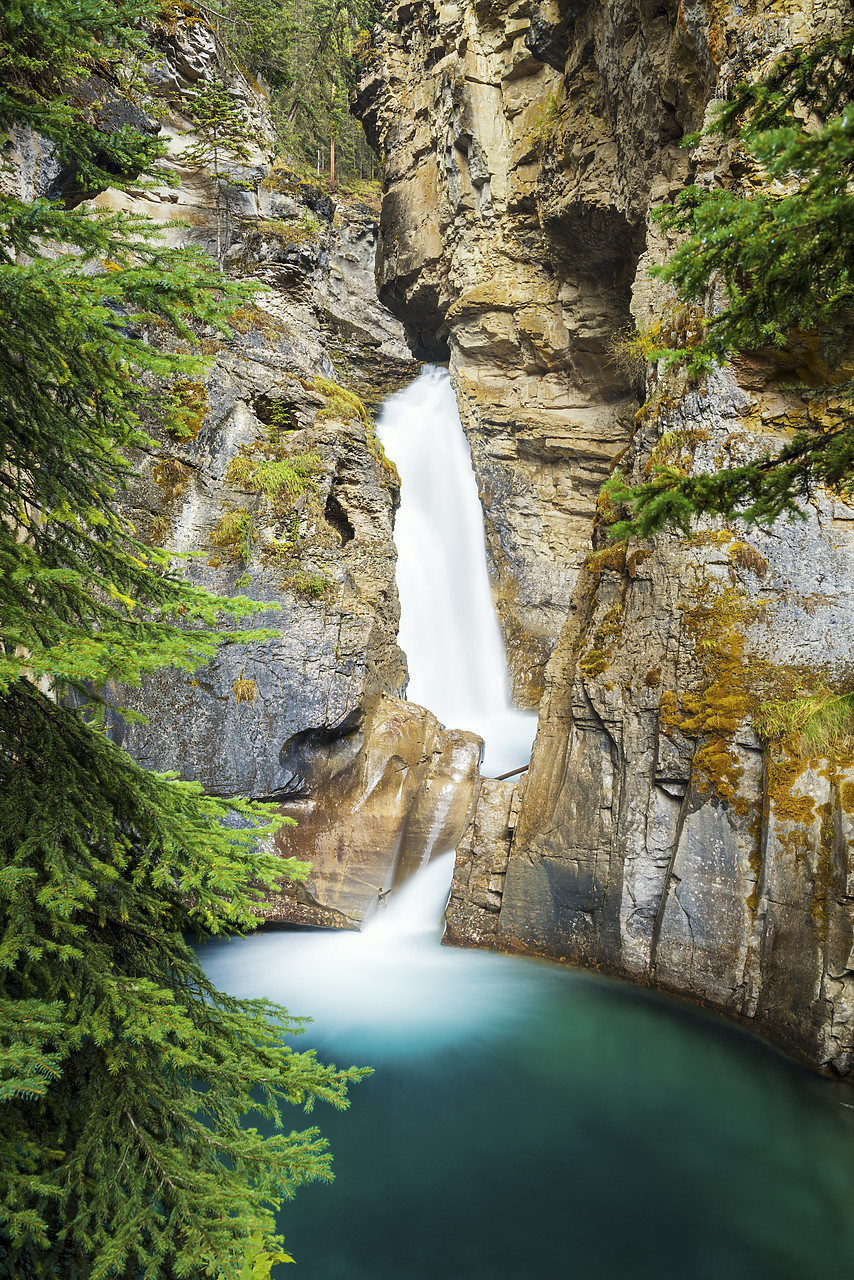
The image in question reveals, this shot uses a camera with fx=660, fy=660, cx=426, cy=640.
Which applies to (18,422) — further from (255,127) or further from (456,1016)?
(255,127)

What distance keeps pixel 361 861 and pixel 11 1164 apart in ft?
26.2

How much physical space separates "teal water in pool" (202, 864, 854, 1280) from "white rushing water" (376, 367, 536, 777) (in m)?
5.77

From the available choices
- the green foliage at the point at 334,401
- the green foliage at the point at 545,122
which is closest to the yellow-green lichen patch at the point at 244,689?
the green foliage at the point at 334,401

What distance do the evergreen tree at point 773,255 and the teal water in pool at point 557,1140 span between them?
5043mm

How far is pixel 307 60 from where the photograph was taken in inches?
1124

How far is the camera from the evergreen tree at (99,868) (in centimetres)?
218

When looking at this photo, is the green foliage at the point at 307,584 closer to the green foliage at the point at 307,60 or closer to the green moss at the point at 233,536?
the green moss at the point at 233,536

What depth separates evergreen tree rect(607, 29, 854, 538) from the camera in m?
2.43

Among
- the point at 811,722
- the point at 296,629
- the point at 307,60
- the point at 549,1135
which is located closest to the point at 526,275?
the point at 296,629

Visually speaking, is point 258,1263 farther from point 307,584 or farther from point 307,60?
point 307,60

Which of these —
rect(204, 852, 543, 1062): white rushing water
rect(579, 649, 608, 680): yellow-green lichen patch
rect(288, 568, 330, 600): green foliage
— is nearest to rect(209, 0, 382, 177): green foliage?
rect(288, 568, 330, 600): green foliage

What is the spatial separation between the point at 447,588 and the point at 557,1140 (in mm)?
12439

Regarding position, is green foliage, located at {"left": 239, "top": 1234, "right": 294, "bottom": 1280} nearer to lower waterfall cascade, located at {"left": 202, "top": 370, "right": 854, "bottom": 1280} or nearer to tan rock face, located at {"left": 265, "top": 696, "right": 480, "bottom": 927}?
lower waterfall cascade, located at {"left": 202, "top": 370, "right": 854, "bottom": 1280}

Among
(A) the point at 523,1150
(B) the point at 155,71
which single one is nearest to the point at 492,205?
(B) the point at 155,71
